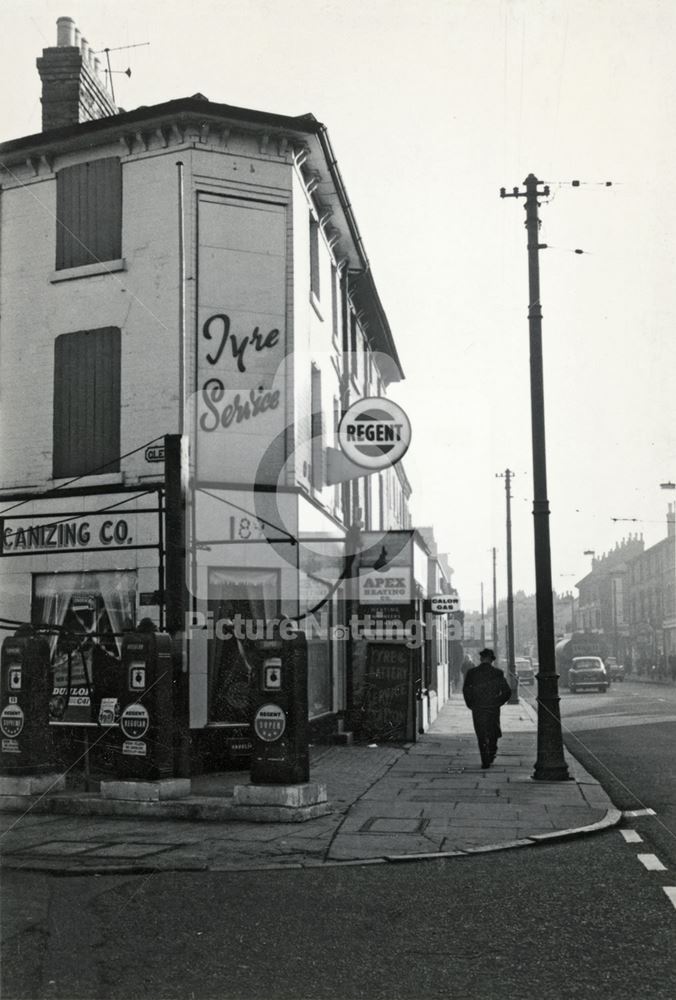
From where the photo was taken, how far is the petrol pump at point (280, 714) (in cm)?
1061

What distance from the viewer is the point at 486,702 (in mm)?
15617

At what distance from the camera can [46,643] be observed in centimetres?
1201

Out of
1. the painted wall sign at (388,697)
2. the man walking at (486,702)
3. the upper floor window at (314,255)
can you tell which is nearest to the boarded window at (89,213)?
the upper floor window at (314,255)

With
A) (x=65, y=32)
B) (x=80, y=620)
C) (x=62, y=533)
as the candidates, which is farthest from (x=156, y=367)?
(x=65, y=32)

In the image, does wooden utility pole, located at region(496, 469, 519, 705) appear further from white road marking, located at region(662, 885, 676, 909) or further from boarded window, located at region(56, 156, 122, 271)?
white road marking, located at region(662, 885, 676, 909)

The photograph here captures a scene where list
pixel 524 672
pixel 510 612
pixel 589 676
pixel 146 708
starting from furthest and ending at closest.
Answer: pixel 524 672 → pixel 589 676 → pixel 510 612 → pixel 146 708

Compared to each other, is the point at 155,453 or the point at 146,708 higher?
the point at 155,453

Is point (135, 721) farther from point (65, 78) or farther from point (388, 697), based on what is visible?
point (65, 78)

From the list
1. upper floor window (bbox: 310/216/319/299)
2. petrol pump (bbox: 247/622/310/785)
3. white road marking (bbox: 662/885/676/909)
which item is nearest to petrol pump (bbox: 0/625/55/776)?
petrol pump (bbox: 247/622/310/785)

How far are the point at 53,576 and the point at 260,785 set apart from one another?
6191 mm

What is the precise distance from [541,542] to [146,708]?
6070 millimetres

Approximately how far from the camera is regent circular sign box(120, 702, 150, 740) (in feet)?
36.4

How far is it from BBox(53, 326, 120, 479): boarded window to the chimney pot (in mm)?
5547

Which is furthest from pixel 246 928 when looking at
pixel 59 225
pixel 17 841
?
pixel 59 225
